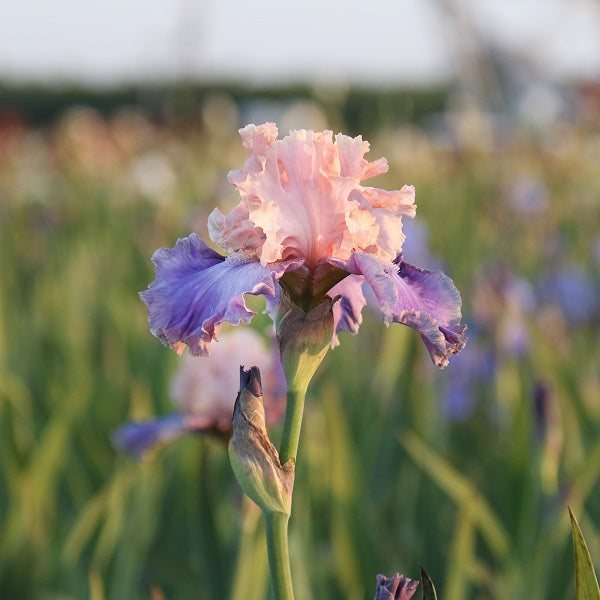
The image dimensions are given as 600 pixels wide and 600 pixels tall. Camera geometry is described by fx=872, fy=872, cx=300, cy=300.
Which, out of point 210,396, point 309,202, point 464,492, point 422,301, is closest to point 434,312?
point 422,301

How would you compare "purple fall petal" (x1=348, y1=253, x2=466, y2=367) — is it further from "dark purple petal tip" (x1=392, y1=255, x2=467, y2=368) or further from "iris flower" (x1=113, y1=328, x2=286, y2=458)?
"iris flower" (x1=113, y1=328, x2=286, y2=458)

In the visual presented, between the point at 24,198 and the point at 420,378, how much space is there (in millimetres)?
3437

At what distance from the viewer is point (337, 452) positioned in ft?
4.09

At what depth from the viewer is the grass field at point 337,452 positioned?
1153 millimetres

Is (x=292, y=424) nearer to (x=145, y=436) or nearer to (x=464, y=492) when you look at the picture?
(x=145, y=436)

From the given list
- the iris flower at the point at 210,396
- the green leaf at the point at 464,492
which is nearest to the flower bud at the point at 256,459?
the iris flower at the point at 210,396

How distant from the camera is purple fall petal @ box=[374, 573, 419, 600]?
0.51 meters

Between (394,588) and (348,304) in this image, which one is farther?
(348,304)

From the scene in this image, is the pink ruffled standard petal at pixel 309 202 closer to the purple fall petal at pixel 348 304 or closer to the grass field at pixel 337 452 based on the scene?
the purple fall petal at pixel 348 304

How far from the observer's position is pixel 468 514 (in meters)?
1.10

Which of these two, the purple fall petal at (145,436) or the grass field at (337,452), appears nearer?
the purple fall petal at (145,436)

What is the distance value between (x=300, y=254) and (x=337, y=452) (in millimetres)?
708

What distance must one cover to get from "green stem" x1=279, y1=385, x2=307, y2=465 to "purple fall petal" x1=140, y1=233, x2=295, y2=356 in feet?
0.18

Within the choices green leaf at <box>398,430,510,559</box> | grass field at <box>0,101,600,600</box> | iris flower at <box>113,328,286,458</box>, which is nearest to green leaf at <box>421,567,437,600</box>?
grass field at <box>0,101,600,600</box>
